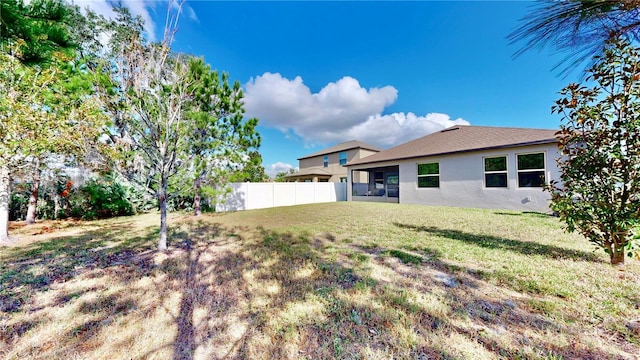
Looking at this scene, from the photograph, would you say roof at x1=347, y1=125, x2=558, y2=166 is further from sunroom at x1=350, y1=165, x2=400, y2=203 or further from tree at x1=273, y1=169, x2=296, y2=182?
tree at x1=273, y1=169, x2=296, y2=182

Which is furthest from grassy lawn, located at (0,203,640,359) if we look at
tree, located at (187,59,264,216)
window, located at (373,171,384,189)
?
window, located at (373,171,384,189)

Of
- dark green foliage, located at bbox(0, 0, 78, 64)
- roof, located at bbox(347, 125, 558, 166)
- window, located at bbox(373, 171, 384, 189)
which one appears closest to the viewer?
dark green foliage, located at bbox(0, 0, 78, 64)

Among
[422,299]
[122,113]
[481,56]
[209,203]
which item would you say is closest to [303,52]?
[481,56]

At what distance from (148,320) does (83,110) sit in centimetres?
685

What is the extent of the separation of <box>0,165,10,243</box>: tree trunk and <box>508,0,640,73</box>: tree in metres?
11.2

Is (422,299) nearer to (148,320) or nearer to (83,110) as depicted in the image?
(148,320)

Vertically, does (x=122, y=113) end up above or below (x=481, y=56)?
below

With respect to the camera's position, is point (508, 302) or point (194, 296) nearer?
point (508, 302)

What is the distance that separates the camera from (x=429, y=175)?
13.1 metres

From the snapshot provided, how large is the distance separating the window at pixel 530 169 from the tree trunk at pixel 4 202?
17.4 metres

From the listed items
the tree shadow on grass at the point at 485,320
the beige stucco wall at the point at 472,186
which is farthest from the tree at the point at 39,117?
the beige stucco wall at the point at 472,186

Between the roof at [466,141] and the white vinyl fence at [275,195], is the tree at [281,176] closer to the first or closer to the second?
the white vinyl fence at [275,195]

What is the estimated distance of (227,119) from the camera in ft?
31.9

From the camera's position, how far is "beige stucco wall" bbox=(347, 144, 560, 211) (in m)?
9.09
